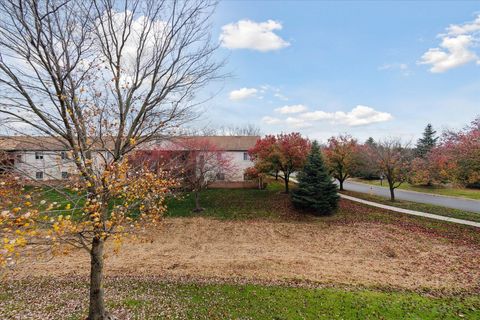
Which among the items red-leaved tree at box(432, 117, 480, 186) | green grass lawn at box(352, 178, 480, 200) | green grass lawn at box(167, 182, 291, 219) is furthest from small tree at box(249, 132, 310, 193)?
green grass lawn at box(352, 178, 480, 200)

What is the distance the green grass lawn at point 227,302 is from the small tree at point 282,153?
1327cm

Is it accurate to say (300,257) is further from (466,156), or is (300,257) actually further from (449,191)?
(449,191)

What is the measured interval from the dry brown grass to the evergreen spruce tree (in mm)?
2223

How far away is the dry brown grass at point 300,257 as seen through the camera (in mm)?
9672

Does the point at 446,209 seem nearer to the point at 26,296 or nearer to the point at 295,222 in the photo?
the point at 295,222

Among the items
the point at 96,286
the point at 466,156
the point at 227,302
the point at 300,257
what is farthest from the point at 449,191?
the point at 96,286

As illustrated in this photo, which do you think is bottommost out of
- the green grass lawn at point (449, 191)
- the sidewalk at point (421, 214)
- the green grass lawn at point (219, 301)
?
the green grass lawn at point (219, 301)

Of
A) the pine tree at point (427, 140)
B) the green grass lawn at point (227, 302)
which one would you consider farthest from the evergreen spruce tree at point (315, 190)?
the pine tree at point (427, 140)

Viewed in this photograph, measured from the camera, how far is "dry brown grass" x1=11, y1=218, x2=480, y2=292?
9672 mm

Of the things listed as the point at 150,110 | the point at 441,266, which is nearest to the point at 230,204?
the point at 441,266

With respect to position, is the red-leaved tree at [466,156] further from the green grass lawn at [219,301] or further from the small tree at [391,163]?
the green grass lawn at [219,301]

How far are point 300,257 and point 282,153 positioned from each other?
10544 mm

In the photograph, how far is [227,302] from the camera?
24.2 feet

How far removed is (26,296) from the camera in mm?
7812
